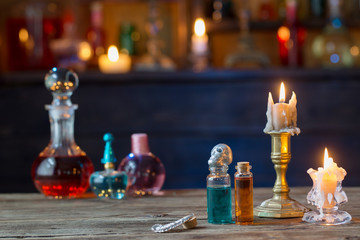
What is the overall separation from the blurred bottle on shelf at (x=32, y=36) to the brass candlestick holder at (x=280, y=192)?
2266 mm

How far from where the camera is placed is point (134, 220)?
1039mm

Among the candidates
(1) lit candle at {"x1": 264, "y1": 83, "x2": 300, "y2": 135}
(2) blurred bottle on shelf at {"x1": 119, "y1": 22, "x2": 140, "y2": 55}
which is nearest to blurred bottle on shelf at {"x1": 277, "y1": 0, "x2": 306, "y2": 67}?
(2) blurred bottle on shelf at {"x1": 119, "y1": 22, "x2": 140, "y2": 55}

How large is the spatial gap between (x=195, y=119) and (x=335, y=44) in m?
0.73

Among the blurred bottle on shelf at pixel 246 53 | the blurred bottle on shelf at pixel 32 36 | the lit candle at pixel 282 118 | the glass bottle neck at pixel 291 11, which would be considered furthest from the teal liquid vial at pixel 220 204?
the blurred bottle on shelf at pixel 32 36

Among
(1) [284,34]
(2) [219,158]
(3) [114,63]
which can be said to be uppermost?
(1) [284,34]

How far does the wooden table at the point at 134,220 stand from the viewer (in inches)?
36.0

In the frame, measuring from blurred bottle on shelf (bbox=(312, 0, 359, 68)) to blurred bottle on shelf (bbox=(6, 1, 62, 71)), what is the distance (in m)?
1.27

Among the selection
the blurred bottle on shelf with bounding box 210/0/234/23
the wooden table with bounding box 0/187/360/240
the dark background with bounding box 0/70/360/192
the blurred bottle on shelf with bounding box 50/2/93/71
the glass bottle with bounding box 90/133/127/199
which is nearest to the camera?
the wooden table with bounding box 0/187/360/240

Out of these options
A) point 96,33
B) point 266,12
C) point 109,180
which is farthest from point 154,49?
point 109,180

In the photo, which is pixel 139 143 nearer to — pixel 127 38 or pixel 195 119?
pixel 195 119

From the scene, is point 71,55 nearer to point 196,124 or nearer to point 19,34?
point 19,34

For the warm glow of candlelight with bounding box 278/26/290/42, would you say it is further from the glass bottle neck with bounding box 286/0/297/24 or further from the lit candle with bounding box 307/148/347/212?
the lit candle with bounding box 307/148/347/212

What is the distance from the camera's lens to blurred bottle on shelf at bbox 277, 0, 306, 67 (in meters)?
2.91

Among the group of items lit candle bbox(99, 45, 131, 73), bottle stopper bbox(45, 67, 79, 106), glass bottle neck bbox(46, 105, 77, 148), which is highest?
lit candle bbox(99, 45, 131, 73)
